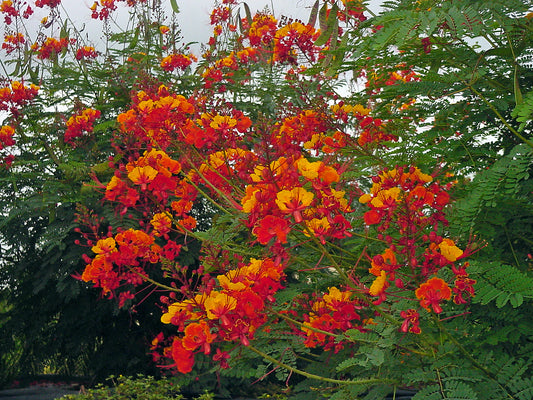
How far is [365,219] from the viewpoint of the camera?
1918 millimetres

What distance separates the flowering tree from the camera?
1.74 meters

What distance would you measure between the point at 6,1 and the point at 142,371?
474 centimetres

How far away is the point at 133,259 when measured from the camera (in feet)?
7.89

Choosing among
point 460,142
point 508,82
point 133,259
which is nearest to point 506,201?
point 460,142

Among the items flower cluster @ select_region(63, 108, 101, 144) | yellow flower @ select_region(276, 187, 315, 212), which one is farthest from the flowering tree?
flower cluster @ select_region(63, 108, 101, 144)

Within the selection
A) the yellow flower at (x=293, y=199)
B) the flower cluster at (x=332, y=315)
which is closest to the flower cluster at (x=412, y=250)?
the flower cluster at (x=332, y=315)

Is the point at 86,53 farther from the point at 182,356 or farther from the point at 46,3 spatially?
the point at 182,356

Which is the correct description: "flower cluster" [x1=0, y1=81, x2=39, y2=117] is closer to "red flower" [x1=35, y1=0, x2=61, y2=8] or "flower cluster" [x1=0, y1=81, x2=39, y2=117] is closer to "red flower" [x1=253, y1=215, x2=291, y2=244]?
"red flower" [x1=35, y1=0, x2=61, y2=8]

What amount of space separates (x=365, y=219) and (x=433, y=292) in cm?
35

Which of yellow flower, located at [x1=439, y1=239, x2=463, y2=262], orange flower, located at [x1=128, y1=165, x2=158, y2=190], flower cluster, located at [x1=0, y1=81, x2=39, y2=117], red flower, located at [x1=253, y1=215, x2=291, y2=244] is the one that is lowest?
yellow flower, located at [x1=439, y1=239, x2=463, y2=262]

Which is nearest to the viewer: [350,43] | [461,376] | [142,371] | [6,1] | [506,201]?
[461,376]

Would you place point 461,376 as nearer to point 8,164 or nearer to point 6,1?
point 8,164

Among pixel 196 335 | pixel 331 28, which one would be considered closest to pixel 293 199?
pixel 196 335

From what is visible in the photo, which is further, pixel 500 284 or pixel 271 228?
pixel 500 284
